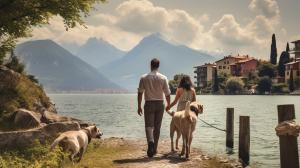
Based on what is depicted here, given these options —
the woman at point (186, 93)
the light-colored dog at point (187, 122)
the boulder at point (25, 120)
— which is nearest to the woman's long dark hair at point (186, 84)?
the woman at point (186, 93)

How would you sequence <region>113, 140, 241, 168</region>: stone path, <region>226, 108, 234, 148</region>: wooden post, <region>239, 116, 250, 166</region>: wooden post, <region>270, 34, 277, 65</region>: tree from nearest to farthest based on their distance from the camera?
1. <region>113, 140, 241, 168</region>: stone path
2. <region>239, 116, 250, 166</region>: wooden post
3. <region>226, 108, 234, 148</region>: wooden post
4. <region>270, 34, 277, 65</region>: tree

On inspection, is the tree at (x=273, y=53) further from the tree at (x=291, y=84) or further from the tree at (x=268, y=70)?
the tree at (x=291, y=84)

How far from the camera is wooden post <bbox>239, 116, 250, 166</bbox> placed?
18.1m

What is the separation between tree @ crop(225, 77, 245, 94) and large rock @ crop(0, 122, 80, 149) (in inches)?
6992

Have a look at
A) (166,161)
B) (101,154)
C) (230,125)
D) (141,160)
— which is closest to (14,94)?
(101,154)

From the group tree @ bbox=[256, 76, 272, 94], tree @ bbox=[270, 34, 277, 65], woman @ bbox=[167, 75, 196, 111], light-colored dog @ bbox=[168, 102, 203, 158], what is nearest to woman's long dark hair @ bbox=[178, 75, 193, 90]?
woman @ bbox=[167, 75, 196, 111]

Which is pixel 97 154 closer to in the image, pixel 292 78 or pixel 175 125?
pixel 175 125

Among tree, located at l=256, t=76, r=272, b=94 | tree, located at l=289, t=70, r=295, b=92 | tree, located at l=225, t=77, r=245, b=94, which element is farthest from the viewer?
tree, located at l=225, t=77, r=245, b=94

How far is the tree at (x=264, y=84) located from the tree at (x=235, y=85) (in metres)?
11.0

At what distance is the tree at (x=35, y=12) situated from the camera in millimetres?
21359

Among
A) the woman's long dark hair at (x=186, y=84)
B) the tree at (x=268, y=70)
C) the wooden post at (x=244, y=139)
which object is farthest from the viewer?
the tree at (x=268, y=70)

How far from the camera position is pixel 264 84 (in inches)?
6983

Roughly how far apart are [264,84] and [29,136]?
549 ft

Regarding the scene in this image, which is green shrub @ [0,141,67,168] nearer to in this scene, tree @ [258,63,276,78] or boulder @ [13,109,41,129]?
boulder @ [13,109,41,129]
